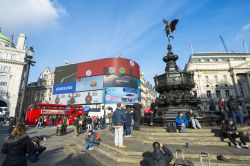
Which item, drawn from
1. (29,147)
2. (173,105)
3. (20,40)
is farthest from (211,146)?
(20,40)

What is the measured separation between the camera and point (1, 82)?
5084 cm

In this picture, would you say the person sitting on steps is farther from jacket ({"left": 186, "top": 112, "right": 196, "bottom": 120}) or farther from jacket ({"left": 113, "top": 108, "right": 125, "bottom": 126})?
jacket ({"left": 113, "top": 108, "right": 125, "bottom": 126})

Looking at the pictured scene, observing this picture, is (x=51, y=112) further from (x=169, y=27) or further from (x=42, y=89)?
(x=42, y=89)

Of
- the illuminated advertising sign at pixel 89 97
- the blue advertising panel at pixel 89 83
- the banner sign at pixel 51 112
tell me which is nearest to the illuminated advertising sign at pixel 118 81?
the blue advertising panel at pixel 89 83

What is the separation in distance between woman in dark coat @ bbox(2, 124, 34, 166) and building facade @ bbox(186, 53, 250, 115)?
181 ft

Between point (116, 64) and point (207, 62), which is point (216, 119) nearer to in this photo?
point (116, 64)

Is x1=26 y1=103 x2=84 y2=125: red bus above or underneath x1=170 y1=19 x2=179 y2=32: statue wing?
underneath

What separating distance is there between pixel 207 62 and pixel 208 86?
828 cm

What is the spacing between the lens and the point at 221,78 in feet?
179

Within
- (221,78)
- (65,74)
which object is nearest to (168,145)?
(65,74)

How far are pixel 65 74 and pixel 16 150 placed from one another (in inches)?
2292

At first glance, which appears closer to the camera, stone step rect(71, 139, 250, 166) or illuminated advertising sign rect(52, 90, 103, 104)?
stone step rect(71, 139, 250, 166)

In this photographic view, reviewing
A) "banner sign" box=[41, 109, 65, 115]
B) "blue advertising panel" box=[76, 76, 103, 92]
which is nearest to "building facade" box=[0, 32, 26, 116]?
"blue advertising panel" box=[76, 76, 103, 92]

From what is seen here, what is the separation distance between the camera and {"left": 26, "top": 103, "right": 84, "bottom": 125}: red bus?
24.0 metres
